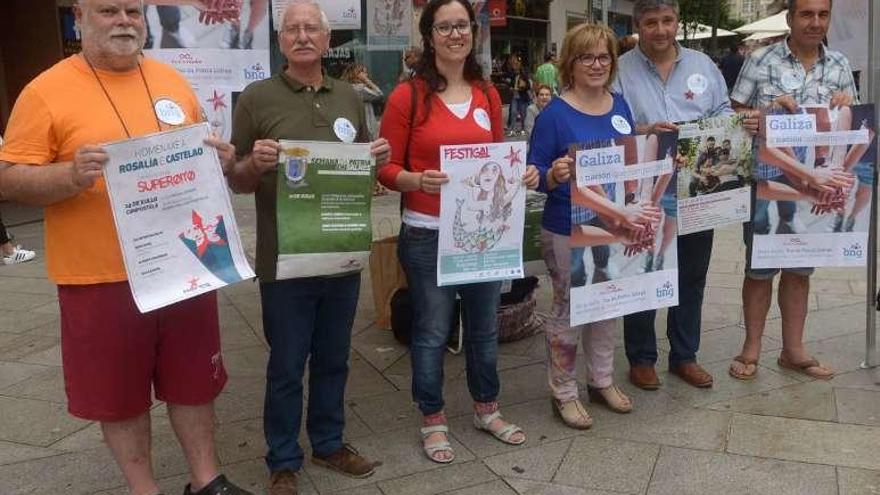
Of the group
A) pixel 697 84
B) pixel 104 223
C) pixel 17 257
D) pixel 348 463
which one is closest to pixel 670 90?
pixel 697 84

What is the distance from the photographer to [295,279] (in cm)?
281

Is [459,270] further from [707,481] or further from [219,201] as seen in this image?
[707,481]

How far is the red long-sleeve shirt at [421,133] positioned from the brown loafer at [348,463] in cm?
104

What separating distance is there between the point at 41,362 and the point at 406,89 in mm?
2966

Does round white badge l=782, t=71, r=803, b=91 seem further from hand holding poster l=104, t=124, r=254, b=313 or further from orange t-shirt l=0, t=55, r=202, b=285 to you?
orange t-shirt l=0, t=55, r=202, b=285

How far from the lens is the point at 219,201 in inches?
100

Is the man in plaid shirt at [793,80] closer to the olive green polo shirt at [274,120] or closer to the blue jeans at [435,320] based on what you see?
the blue jeans at [435,320]

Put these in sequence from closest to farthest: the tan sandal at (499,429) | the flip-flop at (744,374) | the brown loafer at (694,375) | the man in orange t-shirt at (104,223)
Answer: the man in orange t-shirt at (104,223) < the tan sandal at (499,429) < the brown loafer at (694,375) < the flip-flop at (744,374)

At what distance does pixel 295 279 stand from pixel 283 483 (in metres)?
0.81

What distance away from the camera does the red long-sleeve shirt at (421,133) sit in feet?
9.82

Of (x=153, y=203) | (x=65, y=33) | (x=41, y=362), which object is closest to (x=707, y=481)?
(x=153, y=203)

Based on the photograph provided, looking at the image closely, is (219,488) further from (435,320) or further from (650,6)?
(650,6)

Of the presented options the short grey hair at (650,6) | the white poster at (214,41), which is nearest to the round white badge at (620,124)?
the short grey hair at (650,6)

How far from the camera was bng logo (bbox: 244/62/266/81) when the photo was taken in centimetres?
368
